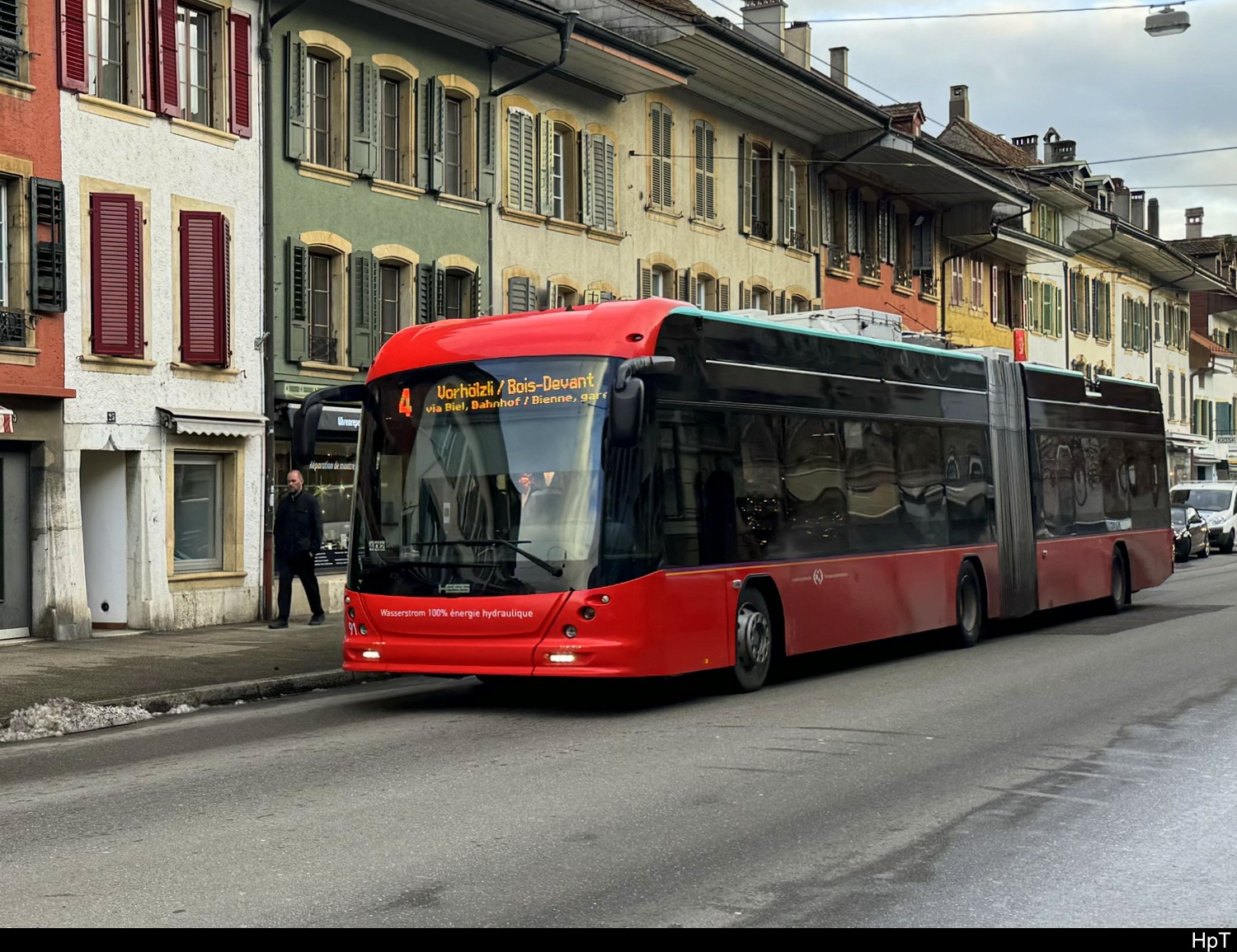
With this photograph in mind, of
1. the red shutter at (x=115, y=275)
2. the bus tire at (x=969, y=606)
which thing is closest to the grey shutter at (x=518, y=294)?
the red shutter at (x=115, y=275)

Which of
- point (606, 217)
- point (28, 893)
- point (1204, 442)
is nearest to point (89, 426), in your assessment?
point (606, 217)

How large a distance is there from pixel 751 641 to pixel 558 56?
54.6ft

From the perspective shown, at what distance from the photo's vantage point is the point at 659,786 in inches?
351

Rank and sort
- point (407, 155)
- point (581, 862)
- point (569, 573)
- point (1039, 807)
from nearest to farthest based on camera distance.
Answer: point (581, 862), point (1039, 807), point (569, 573), point (407, 155)

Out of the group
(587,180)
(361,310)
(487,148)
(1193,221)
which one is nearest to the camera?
(361,310)

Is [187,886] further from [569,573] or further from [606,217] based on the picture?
[606,217]

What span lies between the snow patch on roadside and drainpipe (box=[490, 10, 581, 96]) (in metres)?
16.1

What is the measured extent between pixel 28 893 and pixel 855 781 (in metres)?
4.23

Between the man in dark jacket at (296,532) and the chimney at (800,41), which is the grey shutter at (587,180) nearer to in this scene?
the man in dark jacket at (296,532)

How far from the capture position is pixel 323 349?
24172 millimetres

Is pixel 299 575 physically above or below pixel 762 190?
below

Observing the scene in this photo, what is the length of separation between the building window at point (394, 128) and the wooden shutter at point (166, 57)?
4319mm

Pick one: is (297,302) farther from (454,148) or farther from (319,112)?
(454,148)

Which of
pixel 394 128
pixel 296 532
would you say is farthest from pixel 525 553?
pixel 394 128
